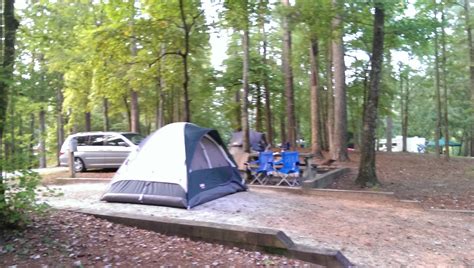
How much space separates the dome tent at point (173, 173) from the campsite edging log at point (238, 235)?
1.30 m

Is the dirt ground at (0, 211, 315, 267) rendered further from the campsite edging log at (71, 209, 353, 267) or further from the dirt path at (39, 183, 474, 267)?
the dirt path at (39, 183, 474, 267)

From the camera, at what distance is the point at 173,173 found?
7730 millimetres

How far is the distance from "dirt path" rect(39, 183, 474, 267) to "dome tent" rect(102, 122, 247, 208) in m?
0.23

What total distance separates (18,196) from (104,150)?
33.7ft

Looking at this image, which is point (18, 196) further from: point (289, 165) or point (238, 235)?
point (289, 165)

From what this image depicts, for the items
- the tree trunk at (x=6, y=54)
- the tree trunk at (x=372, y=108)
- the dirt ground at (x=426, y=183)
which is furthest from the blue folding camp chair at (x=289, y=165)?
the tree trunk at (x=6, y=54)

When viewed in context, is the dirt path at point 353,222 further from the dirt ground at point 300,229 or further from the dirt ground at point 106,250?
the dirt ground at point 106,250

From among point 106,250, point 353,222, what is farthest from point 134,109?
point 106,250

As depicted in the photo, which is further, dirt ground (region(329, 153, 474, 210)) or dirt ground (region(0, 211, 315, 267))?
dirt ground (region(329, 153, 474, 210))

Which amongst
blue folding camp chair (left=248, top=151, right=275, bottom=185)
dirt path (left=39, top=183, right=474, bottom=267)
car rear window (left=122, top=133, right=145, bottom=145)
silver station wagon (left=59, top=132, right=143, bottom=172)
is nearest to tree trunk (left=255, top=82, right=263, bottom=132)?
car rear window (left=122, top=133, right=145, bottom=145)

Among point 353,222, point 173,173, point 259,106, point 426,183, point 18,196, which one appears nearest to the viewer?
point 18,196

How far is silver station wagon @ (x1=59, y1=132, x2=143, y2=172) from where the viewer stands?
1460 centimetres

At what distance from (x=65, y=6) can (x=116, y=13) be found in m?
6.47

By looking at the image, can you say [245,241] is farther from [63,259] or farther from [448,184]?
[448,184]
